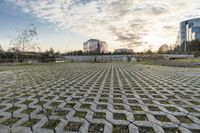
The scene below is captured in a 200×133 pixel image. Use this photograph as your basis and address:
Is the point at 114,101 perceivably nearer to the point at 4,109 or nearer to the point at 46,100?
the point at 46,100

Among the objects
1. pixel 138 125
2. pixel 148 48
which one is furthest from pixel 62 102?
pixel 148 48

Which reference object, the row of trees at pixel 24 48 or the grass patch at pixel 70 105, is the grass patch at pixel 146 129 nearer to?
the grass patch at pixel 70 105

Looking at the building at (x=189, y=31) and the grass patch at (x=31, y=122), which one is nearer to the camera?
the grass patch at (x=31, y=122)

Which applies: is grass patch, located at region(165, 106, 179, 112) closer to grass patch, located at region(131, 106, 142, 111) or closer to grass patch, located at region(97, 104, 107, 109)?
grass patch, located at region(131, 106, 142, 111)

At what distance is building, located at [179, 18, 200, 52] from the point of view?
200ft

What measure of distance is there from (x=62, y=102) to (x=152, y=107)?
5.77ft

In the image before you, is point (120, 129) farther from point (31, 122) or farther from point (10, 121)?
point (10, 121)

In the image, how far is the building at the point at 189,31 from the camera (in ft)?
200

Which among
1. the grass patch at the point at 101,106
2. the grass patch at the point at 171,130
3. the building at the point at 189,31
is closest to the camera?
the grass patch at the point at 171,130

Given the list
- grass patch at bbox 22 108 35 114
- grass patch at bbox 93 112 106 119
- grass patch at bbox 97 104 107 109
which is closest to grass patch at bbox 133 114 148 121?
grass patch at bbox 93 112 106 119

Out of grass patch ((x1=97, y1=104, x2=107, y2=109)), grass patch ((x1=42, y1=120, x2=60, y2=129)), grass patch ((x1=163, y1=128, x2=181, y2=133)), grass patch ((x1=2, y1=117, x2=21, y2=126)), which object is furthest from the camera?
grass patch ((x1=97, y1=104, x2=107, y2=109))

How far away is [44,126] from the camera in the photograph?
71.4 inches

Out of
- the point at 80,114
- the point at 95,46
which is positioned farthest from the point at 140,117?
the point at 95,46

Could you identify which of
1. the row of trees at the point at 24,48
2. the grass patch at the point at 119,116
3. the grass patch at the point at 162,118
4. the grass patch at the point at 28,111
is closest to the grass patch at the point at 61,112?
the grass patch at the point at 28,111
